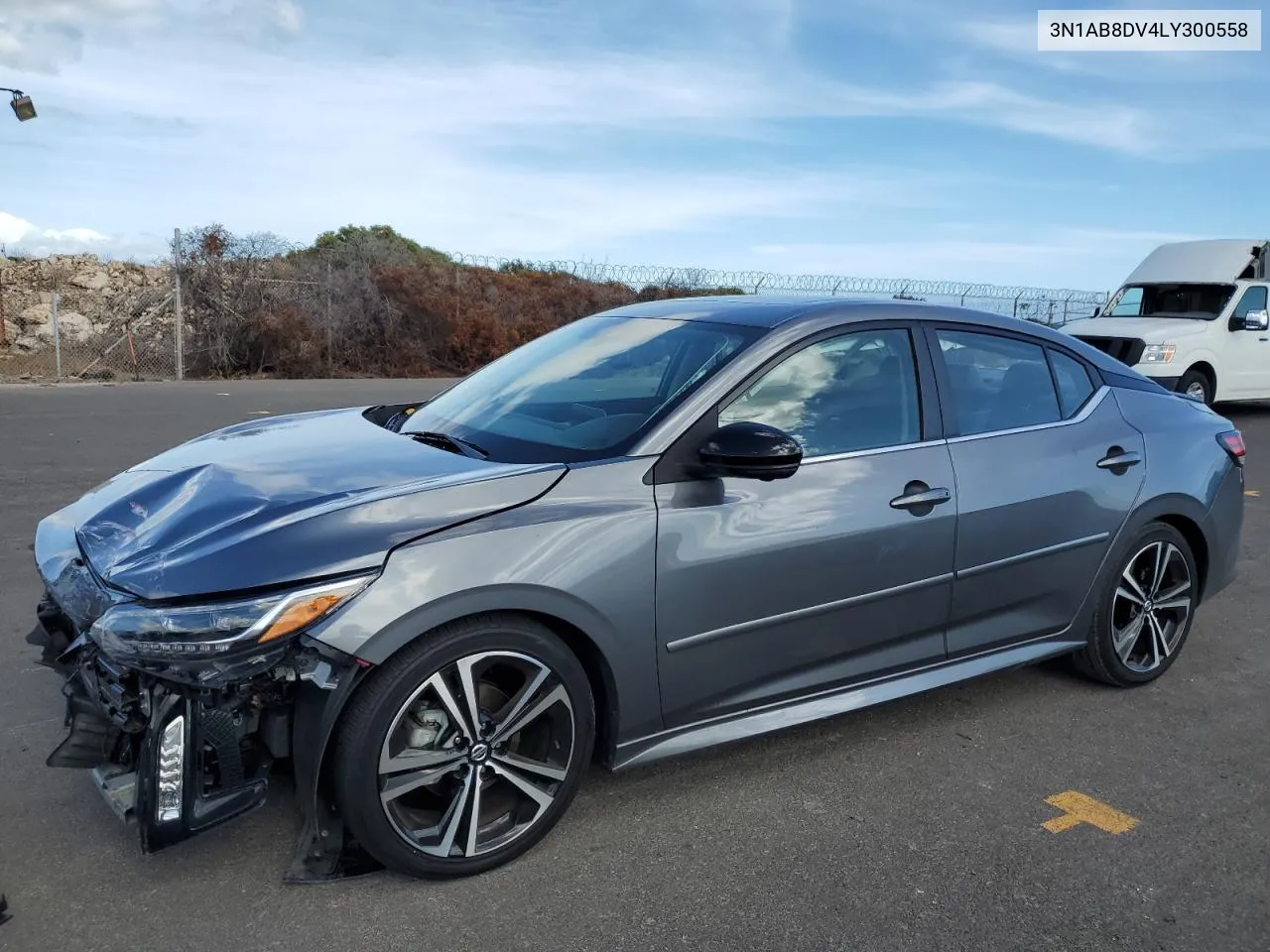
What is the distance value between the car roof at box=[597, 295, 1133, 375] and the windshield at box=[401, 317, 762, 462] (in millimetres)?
82

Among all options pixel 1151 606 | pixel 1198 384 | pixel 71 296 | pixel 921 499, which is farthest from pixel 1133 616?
Result: pixel 71 296

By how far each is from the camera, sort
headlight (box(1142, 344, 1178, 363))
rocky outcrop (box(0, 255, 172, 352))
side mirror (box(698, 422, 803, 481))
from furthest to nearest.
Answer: rocky outcrop (box(0, 255, 172, 352))
headlight (box(1142, 344, 1178, 363))
side mirror (box(698, 422, 803, 481))

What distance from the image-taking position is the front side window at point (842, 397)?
3.58 metres

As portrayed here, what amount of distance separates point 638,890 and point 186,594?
4.73 ft

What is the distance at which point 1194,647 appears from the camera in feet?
16.9

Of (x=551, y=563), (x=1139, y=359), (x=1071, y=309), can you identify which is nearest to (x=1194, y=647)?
(x=551, y=563)

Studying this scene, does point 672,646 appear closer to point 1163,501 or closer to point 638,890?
point 638,890

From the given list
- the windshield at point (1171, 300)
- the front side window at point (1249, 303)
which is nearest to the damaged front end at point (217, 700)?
the windshield at point (1171, 300)

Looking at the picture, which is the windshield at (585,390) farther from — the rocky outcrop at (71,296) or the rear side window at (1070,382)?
the rocky outcrop at (71,296)

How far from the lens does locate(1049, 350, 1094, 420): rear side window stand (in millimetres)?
4367

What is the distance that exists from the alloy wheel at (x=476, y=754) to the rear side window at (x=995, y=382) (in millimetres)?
1904

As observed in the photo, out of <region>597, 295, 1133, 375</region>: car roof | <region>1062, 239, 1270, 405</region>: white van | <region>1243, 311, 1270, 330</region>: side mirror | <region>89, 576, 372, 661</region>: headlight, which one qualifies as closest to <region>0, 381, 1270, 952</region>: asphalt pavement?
<region>89, 576, 372, 661</region>: headlight

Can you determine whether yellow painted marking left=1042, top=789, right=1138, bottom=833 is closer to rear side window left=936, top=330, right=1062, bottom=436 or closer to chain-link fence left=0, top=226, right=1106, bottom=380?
rear side window left=936, top=330, right=1062, bottom=436

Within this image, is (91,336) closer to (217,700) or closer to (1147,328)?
(1147,328)
